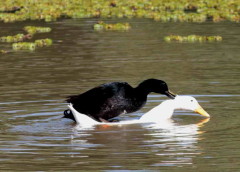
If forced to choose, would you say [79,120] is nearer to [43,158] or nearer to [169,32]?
[43,158]

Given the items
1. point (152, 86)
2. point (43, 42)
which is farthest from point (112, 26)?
point (152, 86)

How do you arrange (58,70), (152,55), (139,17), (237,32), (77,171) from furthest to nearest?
(139,17)
(237,32)
(152,55)
(58,70)
(77,171)

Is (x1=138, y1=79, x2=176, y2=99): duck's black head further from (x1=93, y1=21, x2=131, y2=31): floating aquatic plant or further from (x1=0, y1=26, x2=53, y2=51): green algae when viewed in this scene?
(x1=93, y1=21, x2=131, y2=31): floating aquatic plant

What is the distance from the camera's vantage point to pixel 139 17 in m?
29.3

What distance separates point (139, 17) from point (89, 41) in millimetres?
6495

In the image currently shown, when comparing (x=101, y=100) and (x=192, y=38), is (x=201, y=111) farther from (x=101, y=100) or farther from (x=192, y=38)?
(x=192, y=38)

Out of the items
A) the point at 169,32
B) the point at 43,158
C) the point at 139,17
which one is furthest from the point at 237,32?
the point at 43,158

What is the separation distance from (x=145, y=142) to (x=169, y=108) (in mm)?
1866

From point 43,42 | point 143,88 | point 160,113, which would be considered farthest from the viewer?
point 43,42

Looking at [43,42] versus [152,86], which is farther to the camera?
[43,42]

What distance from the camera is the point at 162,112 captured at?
12891 millimetres

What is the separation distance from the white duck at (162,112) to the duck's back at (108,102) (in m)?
0.10

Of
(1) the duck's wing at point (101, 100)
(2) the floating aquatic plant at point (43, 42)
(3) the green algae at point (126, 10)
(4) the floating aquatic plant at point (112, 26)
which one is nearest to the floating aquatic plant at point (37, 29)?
(4) the floating aquatic plant at point (112, 26)

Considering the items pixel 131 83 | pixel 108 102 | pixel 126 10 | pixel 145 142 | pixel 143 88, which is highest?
pixel 143 88
